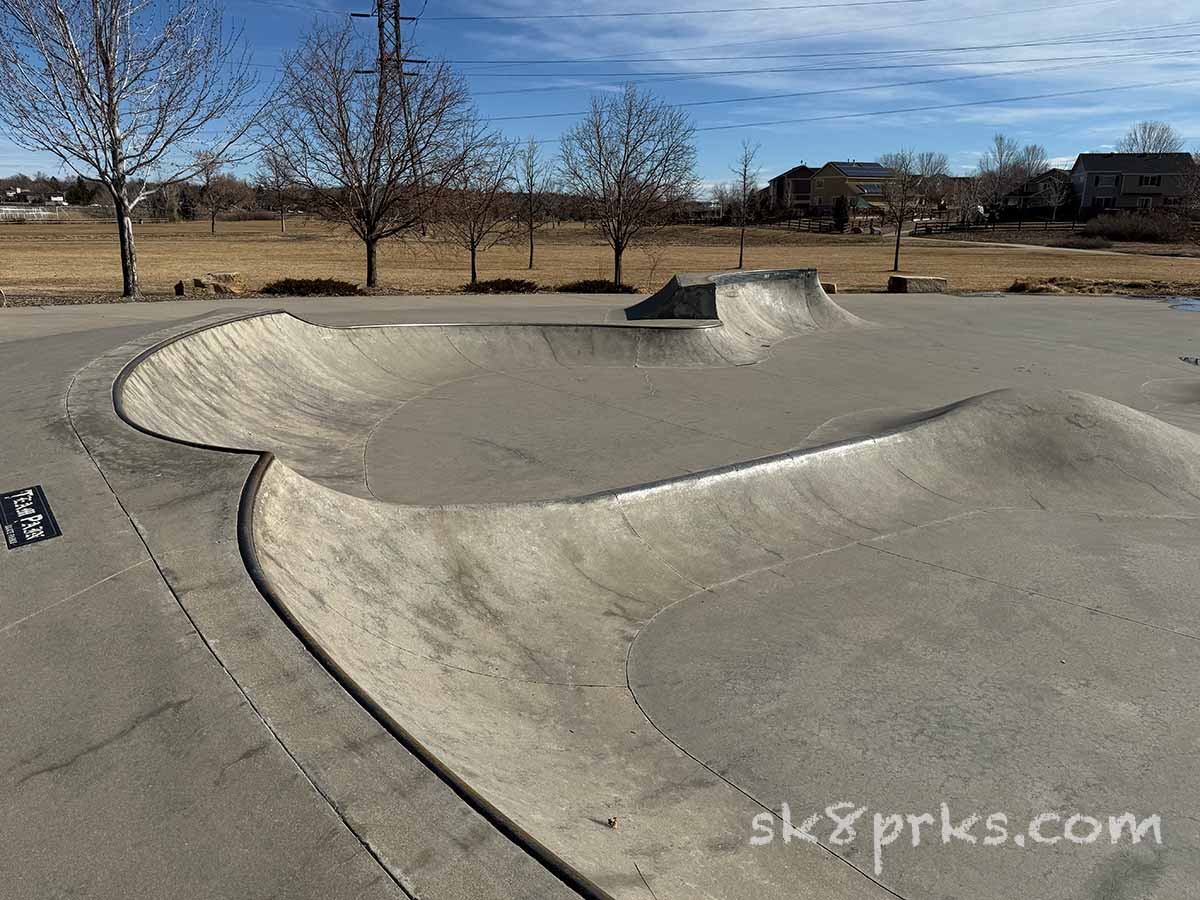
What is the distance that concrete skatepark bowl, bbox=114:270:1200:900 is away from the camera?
3.57 metres

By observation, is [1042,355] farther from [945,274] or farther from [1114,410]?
[945,274]

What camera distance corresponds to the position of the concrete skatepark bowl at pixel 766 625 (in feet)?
11.7

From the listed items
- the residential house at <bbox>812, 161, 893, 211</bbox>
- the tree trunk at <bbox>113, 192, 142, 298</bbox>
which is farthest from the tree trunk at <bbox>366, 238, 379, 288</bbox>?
the residential house at <bbox>812, 161, 893, 211</bbox>

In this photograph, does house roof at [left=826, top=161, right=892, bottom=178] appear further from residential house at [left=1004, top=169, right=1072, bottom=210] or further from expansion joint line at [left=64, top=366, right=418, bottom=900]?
expansion joint line at [left=64, top=366, right=418, bottom=900]

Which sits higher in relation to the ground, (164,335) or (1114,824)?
(164,335)

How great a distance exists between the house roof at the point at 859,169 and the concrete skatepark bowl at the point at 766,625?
129m

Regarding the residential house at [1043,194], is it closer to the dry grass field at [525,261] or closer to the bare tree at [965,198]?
the bare tree at [965,198]

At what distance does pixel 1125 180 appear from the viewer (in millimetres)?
104438

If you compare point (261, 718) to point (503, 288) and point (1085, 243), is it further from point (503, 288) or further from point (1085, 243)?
point (1085, 243)

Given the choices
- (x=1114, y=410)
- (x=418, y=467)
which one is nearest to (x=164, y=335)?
(x=418, y=467)

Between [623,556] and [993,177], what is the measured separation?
5209 inches

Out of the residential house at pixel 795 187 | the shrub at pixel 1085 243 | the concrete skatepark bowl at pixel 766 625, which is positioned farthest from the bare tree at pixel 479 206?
the residential house at pixel 795 187

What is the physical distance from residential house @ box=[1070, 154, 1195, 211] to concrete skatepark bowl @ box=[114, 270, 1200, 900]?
376 ft

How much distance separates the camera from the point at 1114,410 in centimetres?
929
